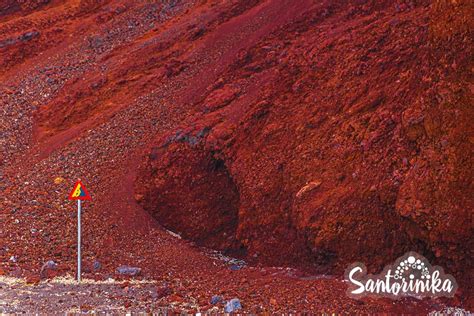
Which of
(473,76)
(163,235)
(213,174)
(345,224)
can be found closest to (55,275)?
(163,235)

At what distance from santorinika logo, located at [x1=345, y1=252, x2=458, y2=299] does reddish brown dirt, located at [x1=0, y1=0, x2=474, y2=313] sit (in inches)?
5.9

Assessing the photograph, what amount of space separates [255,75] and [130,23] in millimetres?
9744

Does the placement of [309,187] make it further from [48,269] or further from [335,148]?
[48,269]

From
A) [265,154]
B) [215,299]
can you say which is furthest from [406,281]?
[265,154]

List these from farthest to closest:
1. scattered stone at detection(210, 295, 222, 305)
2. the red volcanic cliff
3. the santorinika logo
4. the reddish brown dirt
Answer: scattered stone at detection(210, 295, 222, 305) → the reddish brown dirt → the red volcanic cliff → the santorinika logo

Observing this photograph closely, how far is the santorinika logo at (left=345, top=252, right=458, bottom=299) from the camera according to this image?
10.1 metres

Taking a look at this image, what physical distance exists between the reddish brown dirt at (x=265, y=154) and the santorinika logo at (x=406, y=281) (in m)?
0.15

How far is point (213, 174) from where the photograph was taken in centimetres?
1455

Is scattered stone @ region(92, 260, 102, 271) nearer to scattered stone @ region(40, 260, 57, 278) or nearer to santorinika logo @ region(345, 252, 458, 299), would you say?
scattered stone @ region(40, 260, 57, 278)

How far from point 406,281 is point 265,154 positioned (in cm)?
404

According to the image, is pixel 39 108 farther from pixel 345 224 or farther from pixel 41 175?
pixel 345 224

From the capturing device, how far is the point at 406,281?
34.1ft

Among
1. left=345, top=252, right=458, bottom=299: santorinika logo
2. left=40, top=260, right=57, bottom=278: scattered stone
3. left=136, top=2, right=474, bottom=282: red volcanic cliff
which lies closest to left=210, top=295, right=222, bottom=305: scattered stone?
left=136, top=2, right=474, bottom=282: red volcanic cliff

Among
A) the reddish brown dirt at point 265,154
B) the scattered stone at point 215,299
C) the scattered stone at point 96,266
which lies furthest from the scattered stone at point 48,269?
the scattered stone at point 215,299
